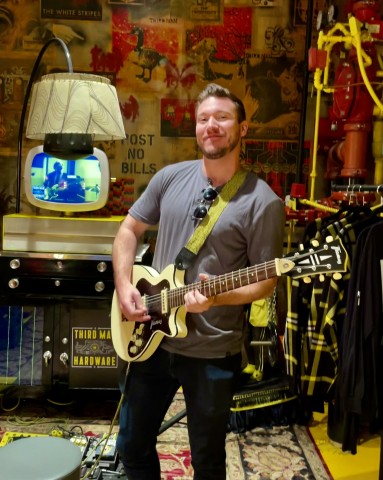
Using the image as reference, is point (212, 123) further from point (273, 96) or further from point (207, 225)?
point (273, 96)

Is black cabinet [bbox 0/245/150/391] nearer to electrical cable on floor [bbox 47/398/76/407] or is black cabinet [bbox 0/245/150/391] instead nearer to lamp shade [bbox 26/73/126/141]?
electrical cable on floor [bbox 47/398/76/407]

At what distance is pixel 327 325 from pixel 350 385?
357mm

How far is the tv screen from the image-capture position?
9.08 feet

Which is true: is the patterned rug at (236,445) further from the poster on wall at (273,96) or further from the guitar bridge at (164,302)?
the poster on wall at (273,96)

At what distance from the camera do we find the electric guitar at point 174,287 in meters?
1.52

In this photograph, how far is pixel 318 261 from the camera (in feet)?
5.00

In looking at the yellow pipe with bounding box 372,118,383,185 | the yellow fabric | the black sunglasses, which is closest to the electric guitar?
the black sunglasses

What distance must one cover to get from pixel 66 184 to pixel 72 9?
1.31 meters

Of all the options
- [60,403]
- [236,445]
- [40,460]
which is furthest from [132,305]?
[60,403]

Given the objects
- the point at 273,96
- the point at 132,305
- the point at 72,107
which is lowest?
the point at 132,305

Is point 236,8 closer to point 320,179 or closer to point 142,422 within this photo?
point 320,179

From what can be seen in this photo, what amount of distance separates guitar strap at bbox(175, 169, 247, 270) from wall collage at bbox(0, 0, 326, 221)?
182cm

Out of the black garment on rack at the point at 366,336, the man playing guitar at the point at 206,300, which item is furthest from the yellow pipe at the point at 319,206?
the man playing guitar at the point at 206,300

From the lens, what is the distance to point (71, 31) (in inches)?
135
